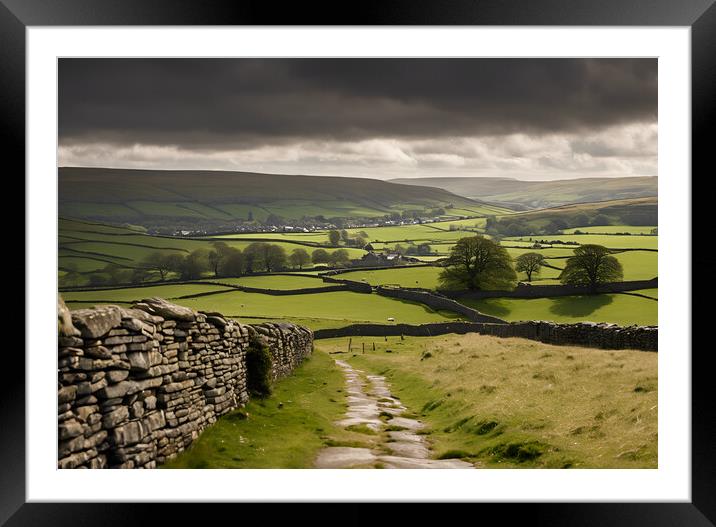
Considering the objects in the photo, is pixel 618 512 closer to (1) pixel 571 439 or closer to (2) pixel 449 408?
(1) pixel 571 439

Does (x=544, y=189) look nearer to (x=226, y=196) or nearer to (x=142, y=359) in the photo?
(x=226, y=196)

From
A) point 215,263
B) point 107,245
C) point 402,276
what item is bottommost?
point 402,276

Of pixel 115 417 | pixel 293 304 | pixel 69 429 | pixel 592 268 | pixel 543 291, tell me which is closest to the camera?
pixel 69 429

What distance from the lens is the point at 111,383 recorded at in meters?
5.50

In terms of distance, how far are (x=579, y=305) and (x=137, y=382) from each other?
34.0 metres

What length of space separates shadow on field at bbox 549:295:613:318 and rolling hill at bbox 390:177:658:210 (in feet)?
26.3

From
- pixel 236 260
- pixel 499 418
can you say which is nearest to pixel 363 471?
pixel 499 418

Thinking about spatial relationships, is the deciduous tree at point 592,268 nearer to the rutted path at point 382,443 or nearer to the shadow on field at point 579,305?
the shadow on field at point 579,305

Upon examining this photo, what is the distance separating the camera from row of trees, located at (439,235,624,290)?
3781 centimetres

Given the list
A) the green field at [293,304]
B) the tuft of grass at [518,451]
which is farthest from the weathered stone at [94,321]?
the green field at [293,304]

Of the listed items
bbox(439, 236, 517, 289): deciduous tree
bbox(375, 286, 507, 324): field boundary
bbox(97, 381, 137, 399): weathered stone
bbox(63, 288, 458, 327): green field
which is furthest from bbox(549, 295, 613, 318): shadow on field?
bbox(97, 381, 137, 399): weathered stone

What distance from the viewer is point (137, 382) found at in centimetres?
588

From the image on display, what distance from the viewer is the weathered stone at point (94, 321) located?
17.0 ft
